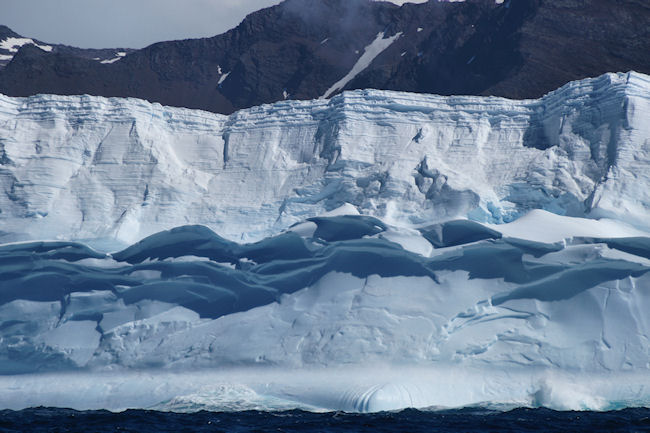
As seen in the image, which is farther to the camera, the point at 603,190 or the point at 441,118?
the point at 441,118

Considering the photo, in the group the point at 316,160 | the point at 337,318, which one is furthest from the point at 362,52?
the point at 337,318

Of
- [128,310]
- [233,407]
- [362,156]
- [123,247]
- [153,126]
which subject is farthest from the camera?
[153,126]

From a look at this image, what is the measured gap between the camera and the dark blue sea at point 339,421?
51.1 ft

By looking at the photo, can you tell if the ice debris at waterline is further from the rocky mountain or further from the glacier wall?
the rocky mountain

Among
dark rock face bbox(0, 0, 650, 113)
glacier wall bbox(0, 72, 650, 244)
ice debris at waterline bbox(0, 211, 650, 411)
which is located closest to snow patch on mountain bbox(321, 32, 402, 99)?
dark rock face bbox(0, 0, 650, 113)

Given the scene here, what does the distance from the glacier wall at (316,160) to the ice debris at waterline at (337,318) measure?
6.98ft

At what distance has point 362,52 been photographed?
47.0 meters

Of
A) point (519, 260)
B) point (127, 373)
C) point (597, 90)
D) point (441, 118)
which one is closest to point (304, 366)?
point (127, 373)

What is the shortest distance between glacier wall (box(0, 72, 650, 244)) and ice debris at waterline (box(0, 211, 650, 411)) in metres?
2.13

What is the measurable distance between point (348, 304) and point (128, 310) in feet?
17.5

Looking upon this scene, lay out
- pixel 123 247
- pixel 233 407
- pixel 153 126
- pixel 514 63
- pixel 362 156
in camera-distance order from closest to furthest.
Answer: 1. pixel 233 407
2. pixel 123 247
3. pixel 362 156
4. pixel 153 126
5. pixel 514 63

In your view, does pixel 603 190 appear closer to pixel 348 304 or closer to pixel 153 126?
pixel 348 304

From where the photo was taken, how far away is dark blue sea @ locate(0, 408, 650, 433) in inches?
613

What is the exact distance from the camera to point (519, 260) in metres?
20.3
